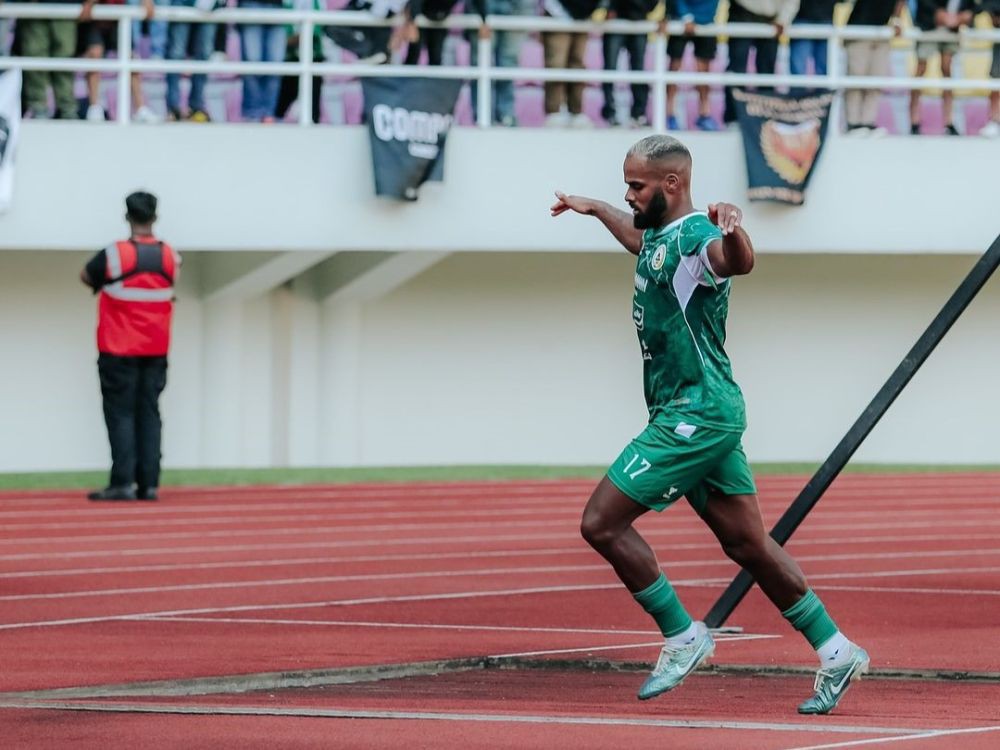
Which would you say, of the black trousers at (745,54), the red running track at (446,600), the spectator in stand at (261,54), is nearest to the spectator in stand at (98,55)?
the spectator in stand at (261,54)

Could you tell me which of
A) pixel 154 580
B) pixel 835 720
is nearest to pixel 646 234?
pixel 835 720

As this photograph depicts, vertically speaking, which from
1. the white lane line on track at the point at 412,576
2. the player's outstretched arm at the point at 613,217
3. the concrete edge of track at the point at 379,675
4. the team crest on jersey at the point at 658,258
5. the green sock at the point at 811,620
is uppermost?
the player's outstretched arm at the point at 613,217

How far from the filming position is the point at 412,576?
10.2 metres

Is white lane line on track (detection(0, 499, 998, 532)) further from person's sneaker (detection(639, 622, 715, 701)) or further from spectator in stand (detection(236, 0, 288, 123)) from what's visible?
person's sneaker (detection(639, 622, 715, 701))

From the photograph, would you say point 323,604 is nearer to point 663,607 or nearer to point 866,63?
point 663,607

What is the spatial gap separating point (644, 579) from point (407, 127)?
11.2m

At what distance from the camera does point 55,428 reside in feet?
59.6

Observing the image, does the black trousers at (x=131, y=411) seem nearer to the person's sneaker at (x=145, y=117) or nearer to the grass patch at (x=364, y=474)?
the grass patch at (x=364, y=474)

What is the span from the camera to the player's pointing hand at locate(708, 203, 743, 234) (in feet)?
18.1

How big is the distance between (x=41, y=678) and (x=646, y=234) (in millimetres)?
2568

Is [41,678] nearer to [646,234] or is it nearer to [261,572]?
[646,234]

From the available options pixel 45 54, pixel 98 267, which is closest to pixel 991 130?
pixel 45 54

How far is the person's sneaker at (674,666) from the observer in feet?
20.1

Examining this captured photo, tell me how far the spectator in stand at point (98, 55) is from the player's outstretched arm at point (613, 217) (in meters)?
10.9
